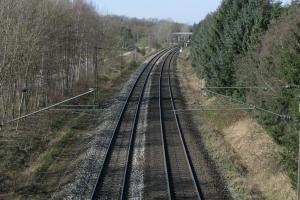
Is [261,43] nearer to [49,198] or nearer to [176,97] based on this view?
[49,198]

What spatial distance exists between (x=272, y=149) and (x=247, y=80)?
574 cm

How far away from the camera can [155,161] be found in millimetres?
23156

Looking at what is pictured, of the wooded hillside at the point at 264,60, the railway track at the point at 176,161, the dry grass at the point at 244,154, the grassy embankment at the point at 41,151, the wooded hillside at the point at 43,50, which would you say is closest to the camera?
the wooded hillside at the point at 264,60

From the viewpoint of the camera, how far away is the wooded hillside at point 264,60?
1808cm

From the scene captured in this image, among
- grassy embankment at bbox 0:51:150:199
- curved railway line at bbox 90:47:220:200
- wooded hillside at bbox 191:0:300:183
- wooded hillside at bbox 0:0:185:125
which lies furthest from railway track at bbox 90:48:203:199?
wooded hillside at bbox 0:0:185:125

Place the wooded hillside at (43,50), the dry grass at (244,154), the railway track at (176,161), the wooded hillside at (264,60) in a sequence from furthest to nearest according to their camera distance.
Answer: the wooded hillside at (43,50) < the dry grass at (244,154) < the railway track at (176,161) < the wooded hillside at (264,60)

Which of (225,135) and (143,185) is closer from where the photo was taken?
(143,185)

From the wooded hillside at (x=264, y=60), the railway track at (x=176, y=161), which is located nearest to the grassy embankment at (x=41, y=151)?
the railway track at (x=176, y=161)

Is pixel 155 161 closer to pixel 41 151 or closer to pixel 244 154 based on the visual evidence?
pixel 244 154

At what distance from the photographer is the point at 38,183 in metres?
20.5

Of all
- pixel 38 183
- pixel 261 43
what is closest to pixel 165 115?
pixel 261 43

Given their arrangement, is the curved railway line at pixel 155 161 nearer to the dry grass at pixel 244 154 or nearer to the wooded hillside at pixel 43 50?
the dry grass at pixel 244 154

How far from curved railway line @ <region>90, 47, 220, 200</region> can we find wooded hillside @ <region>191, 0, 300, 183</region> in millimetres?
4273

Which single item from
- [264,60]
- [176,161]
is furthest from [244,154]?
[264,60]
